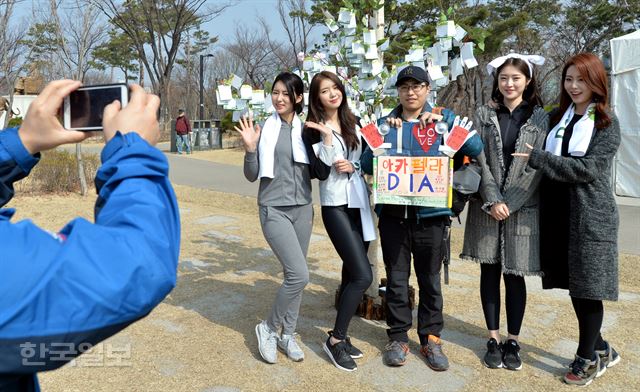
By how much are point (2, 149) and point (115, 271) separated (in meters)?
0.54

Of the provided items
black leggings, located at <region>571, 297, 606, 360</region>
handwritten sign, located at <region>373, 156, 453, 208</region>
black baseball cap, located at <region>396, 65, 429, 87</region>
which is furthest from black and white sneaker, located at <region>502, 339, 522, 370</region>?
black baseball cap, located at <region>396, 65, 429, 87</region>

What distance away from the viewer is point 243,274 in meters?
5.09

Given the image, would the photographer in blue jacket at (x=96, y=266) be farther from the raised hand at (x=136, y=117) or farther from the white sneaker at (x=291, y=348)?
the white sneaker at (x=291, y=348)

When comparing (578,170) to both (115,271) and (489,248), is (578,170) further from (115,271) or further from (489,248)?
(115,271)

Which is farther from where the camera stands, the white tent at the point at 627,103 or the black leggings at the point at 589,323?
the white tent at the point at 627,103

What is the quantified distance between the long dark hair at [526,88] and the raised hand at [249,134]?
145cm

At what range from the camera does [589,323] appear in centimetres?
300

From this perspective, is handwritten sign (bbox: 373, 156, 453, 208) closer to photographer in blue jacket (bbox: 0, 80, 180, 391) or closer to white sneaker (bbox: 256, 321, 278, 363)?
white sneaker (bbox: 256, 321, 278, 363)

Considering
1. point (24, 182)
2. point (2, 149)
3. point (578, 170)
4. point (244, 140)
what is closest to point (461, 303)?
point (578, 170)

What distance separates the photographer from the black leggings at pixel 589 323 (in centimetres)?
299

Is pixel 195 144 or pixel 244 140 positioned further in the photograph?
pixel 195 144

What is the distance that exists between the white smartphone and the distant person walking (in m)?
17.0

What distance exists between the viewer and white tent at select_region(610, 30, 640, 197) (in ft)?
27.8

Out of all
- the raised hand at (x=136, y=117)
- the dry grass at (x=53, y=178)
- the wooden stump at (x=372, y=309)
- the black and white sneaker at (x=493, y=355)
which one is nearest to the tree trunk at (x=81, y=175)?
the dry grass at (x=53, y=178)
